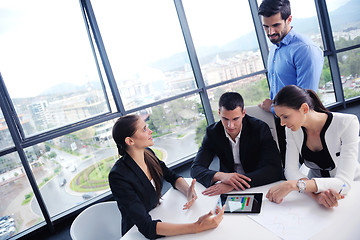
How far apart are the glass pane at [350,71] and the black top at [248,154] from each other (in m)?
3.93

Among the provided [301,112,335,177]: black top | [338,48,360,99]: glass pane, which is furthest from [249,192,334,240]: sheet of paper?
[338,48,360,99]: glass pane

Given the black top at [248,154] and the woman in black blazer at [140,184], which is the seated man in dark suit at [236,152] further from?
the woman in black blazer at [140,184]

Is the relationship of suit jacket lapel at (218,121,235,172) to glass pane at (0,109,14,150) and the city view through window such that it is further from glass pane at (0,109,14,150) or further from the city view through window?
glass pane at (0,109,14,150)

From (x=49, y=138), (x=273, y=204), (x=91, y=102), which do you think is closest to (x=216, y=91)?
(x=91, y=102)

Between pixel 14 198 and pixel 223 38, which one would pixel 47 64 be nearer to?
pixel 14 198

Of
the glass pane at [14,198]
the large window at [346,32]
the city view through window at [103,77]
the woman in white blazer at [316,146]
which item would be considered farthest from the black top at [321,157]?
the large window at [346,32]

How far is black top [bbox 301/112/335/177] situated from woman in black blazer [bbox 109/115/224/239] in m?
0.74

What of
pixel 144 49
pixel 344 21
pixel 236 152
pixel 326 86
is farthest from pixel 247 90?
pixel 236 152

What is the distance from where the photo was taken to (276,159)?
169 cm

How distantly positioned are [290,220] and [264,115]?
1.07 meters

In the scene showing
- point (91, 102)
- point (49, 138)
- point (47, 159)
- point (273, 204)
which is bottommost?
point (273, 204)

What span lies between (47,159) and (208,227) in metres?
2.68

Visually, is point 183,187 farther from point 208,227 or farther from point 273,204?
point 273,204

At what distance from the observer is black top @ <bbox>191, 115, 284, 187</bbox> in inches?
62.8
